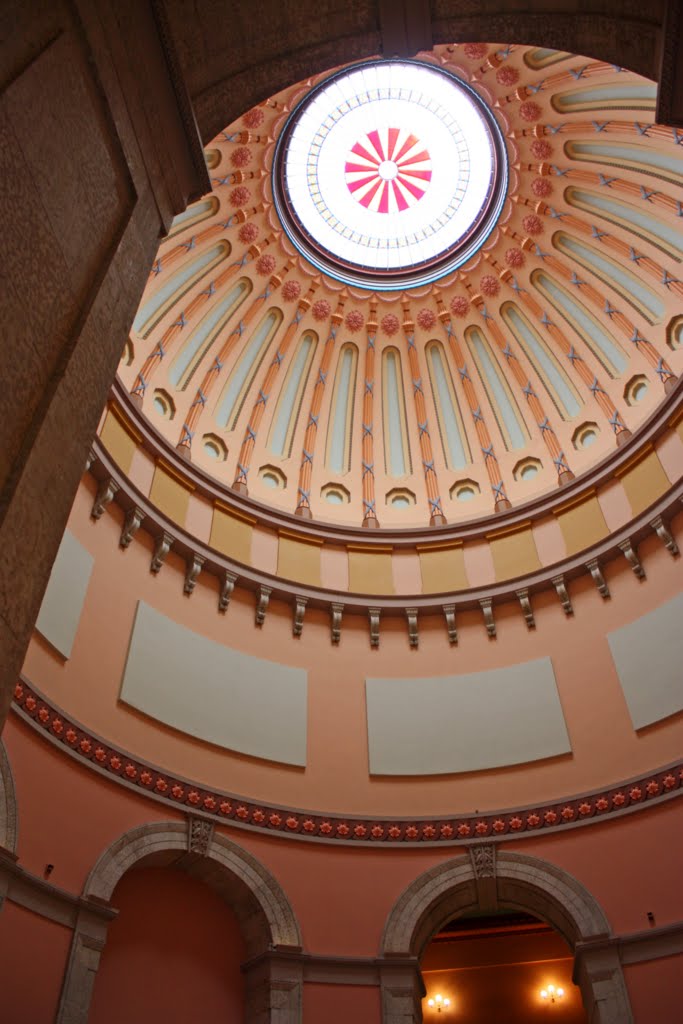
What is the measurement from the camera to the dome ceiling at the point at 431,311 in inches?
603

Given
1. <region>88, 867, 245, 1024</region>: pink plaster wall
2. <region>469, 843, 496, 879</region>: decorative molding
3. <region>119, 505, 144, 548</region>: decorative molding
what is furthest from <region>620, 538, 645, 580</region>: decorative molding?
<region>88, 867, 245, 1024</region>: pink plaster wall

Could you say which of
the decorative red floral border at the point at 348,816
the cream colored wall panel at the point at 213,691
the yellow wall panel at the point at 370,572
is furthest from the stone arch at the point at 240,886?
the yellow wall panel at the point at 370,572

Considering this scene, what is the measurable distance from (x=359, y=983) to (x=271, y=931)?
1386 mm

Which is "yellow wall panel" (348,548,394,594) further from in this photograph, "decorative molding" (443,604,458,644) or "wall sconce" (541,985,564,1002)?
"wall sconce" (541,985,564,1002)

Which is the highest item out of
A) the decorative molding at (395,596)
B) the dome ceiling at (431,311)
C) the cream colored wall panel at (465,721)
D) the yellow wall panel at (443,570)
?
the dome ceiling at (431,311)

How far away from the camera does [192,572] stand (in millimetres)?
13680

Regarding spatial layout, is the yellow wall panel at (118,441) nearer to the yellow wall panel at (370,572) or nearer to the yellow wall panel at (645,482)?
the yellow wall panel at (370,572)

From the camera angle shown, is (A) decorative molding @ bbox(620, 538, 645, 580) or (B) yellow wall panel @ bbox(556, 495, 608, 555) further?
(B) yellow wall panel @ bbox(556, 495, 608, 555)

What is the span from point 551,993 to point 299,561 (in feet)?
30.4

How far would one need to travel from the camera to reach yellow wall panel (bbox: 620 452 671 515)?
13.7 metres

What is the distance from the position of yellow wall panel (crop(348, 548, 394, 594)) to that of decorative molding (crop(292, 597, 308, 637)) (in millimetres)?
1130

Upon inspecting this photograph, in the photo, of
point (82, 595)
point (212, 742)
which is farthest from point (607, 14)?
point (212, 742)

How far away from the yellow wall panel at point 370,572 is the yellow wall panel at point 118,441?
4.71 metres

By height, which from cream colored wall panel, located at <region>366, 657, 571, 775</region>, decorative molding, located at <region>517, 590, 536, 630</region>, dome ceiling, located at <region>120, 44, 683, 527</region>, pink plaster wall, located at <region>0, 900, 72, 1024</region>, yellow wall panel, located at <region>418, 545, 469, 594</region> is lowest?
pink plaster wall, located at <region>0, 900, 72, 1024</region>
